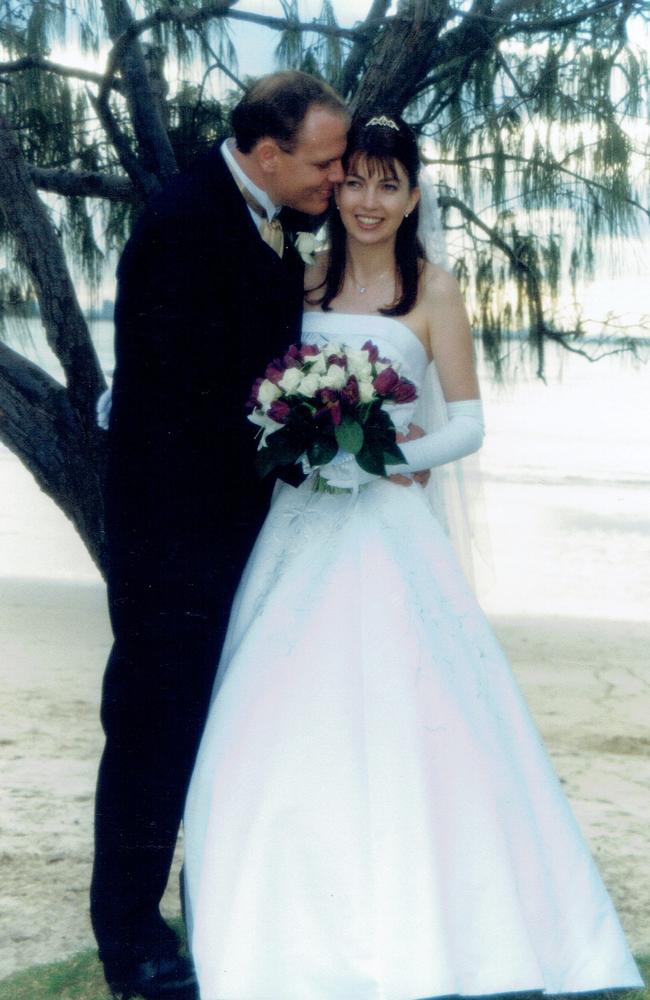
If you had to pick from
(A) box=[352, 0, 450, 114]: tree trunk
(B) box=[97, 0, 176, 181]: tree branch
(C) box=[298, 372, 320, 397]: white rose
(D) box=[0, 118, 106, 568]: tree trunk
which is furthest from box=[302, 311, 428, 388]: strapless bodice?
(B) box=[97, 0, 176, 181]: tree branch

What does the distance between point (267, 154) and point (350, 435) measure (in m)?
0.65

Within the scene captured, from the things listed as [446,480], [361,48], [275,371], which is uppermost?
[361,48]

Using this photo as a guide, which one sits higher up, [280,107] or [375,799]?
[280,107]

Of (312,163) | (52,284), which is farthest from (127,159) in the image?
(312,163)

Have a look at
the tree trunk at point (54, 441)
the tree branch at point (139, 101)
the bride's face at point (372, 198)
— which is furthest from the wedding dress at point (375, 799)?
the tree branch at point (139, 101)

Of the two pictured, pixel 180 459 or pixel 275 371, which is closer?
pixel 275 371

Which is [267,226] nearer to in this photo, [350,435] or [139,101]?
[350,435]

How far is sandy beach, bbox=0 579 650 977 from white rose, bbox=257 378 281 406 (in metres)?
1.43

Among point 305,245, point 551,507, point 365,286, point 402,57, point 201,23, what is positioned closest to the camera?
point 305,245

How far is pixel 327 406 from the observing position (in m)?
2.66

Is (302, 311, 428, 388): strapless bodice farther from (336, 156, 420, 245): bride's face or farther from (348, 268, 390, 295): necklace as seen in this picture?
(336, 156, 420, 245): bride's face

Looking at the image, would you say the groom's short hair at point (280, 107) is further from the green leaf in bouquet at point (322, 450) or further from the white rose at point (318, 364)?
the green leaf in bouquet at point (322, 450)

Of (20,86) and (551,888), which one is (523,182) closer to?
(20,86)

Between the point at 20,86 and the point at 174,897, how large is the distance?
89.8 inches
